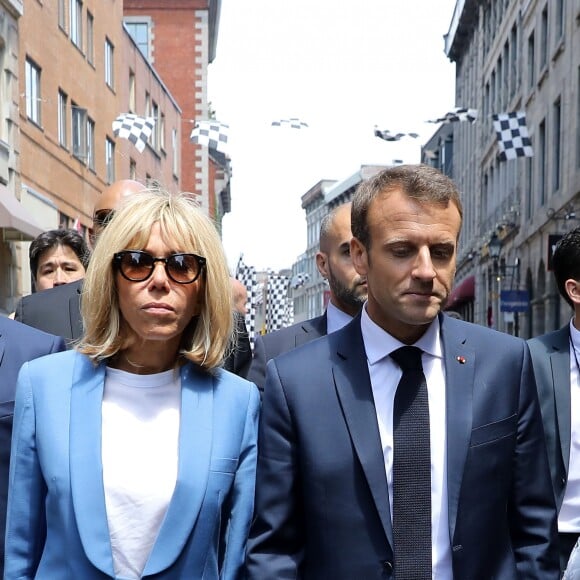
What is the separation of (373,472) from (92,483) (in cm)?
80

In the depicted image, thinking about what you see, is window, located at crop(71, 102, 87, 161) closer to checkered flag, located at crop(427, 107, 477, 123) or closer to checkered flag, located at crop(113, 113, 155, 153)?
checkered flag, located at crop(113, 113, 155, 153)

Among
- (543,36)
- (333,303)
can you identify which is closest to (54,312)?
(333,303)

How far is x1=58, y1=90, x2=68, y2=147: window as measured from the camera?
23.6 m

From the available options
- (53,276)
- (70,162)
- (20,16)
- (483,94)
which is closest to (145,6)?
(483,94)

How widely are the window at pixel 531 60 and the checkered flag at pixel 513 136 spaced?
6.25m

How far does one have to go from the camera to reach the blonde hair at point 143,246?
9.96ft

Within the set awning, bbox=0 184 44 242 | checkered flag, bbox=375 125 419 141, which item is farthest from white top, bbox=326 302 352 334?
checkered flag, bbox=375 125 419 141

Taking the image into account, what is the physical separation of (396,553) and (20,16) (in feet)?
62.2

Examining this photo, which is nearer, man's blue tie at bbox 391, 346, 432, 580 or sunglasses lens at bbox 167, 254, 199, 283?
man's blue tie at bbox 391, 346, 432, 580

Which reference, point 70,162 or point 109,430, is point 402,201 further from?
point 70,162

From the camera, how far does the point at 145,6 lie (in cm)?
4734

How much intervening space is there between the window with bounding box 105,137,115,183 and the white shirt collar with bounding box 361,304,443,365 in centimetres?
2681

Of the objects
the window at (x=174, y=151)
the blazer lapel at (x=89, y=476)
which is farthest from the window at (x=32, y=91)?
the window at (x=174, y=151)

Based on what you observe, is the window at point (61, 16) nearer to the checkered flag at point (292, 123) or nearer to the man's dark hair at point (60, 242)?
the checkered flag at point (292, 123)
